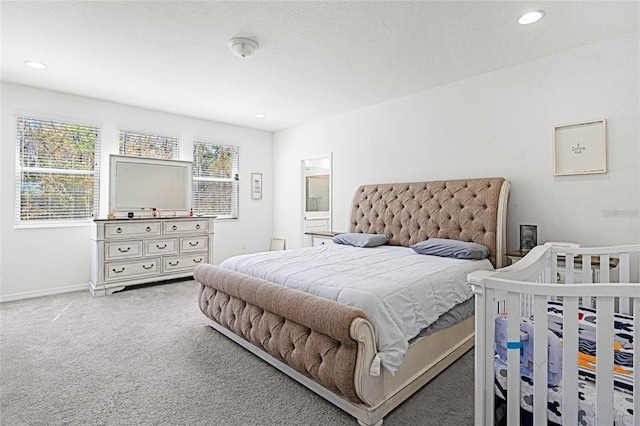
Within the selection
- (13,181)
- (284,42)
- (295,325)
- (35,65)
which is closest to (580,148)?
(284,42)

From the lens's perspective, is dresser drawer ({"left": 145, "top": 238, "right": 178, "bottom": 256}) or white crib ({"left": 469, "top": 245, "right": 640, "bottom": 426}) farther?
dresser drawer ({"left": 145, "top": 238, "right": 178, "bottom": 256})

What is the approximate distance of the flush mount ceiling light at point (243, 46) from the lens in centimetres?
273

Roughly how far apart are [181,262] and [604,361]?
478 cm

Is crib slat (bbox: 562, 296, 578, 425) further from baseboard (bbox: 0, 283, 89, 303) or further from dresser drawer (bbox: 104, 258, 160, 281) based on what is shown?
baseboard (bbox: 0, 283, 89, 303)

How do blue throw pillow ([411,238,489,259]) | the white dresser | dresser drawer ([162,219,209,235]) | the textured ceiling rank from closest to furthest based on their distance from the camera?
the textured ceiling < blue throw pillow ([411,238,489,259]) < the white dresser < dresser drawer ([162,219,209,235])

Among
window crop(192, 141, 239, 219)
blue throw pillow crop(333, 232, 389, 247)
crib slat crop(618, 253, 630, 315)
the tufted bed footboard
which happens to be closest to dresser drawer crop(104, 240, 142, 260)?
window crop(192, 141, 239, 219)

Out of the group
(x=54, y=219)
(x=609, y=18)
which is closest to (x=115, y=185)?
(x=54, y=219)

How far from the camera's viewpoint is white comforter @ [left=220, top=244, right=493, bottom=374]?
1789 mm

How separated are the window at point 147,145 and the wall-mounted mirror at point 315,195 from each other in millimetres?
2157

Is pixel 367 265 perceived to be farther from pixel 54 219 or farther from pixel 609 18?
pixel 54 219

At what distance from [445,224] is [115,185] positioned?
4.25m

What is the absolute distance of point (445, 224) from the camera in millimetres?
3496

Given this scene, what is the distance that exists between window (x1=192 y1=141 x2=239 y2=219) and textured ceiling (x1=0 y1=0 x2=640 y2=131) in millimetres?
1482

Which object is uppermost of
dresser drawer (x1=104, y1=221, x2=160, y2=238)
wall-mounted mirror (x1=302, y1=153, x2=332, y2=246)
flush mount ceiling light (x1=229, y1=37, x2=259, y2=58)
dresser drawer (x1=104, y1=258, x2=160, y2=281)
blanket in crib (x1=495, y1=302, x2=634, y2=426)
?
flush mount ceiling light (x1=229, y1=37, x2=259, y2=58)
